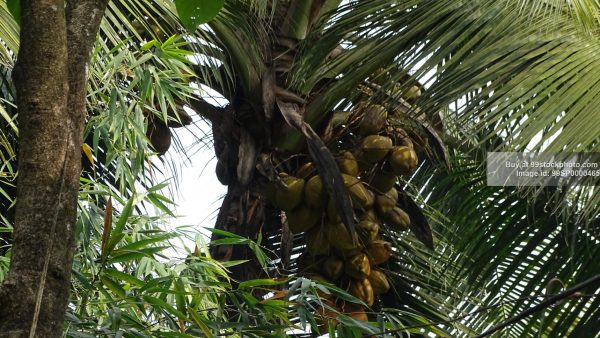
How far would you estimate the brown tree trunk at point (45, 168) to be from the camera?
1.05m

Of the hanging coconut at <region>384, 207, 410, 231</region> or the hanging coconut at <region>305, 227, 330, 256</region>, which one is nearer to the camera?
the hanging coconut at <region>305, 227, 330, 256</region>

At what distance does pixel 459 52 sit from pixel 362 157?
50 centimetres

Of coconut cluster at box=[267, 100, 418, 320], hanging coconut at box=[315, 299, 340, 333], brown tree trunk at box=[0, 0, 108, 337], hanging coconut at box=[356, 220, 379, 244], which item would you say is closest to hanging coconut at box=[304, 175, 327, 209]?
coconut cluster at box=[267, 100, 418, 320]

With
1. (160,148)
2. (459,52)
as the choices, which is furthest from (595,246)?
(160,148)

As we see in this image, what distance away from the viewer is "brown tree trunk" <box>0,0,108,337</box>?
105cm

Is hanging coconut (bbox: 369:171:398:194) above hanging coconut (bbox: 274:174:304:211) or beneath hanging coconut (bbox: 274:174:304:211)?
above

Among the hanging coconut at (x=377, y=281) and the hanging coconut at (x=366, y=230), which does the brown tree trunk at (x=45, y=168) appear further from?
the hanging coconut at (x=377, y=281)

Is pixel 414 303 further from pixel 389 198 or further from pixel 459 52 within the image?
pixel 459 52

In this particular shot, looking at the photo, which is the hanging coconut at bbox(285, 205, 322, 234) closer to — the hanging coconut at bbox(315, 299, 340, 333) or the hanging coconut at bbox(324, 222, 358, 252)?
the hanging coconut at bbox(324, 222, 358, 252)

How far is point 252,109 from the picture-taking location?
9.92 feet

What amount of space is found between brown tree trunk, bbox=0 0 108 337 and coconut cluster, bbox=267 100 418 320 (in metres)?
1.64

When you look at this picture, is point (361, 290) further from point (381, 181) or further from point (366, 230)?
point (381, 181)

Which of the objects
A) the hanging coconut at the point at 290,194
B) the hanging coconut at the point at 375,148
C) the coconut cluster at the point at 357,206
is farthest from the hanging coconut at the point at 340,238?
the hanging coconut at the point at 375,148

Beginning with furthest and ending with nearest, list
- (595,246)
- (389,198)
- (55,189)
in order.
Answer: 1. (595,246)
2. (389,198)
3. (55,189)
